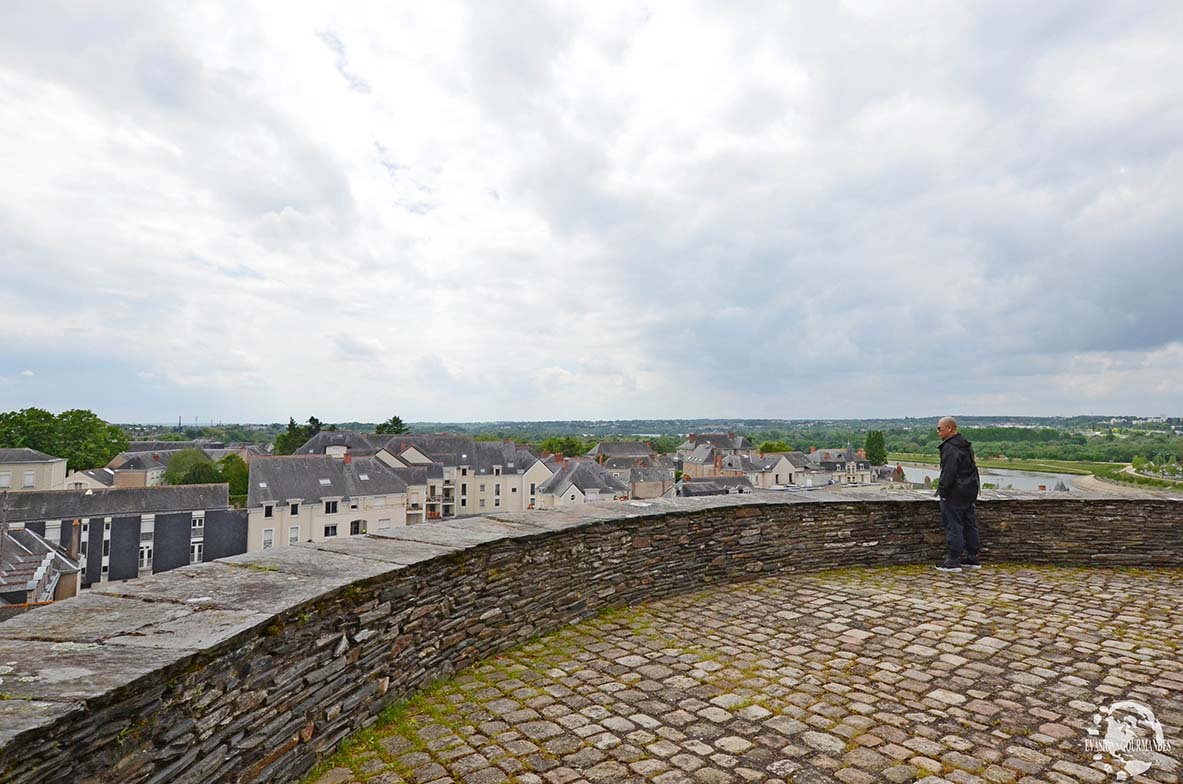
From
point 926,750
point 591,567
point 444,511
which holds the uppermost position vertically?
point 591,567

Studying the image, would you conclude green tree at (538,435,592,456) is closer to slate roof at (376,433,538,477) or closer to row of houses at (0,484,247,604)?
slate roof at (376,433,538,477)

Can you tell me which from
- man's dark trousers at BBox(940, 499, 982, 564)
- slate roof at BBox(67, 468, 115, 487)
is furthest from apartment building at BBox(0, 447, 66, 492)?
man's dark trousers at BBox(940, 499, 982, 564)

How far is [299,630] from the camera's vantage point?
2.65 metres

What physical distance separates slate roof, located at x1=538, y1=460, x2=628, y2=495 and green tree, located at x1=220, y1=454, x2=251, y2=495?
Answer: 1199 inches

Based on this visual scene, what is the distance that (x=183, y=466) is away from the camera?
65.6 metres

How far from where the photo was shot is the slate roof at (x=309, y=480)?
3359 cm

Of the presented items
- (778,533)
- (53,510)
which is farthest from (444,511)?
(778,533)

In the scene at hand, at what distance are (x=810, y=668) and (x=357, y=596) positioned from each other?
2669 millimetres

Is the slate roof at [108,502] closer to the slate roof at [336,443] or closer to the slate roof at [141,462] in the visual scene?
the slate roof at [336,443]

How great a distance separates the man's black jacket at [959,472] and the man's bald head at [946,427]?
0.40 feet

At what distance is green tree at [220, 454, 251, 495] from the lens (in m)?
57.2

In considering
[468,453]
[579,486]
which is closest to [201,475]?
[468,453]

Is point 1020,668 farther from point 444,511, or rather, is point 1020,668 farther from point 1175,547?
point 444,511

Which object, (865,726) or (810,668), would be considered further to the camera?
(810,668)
